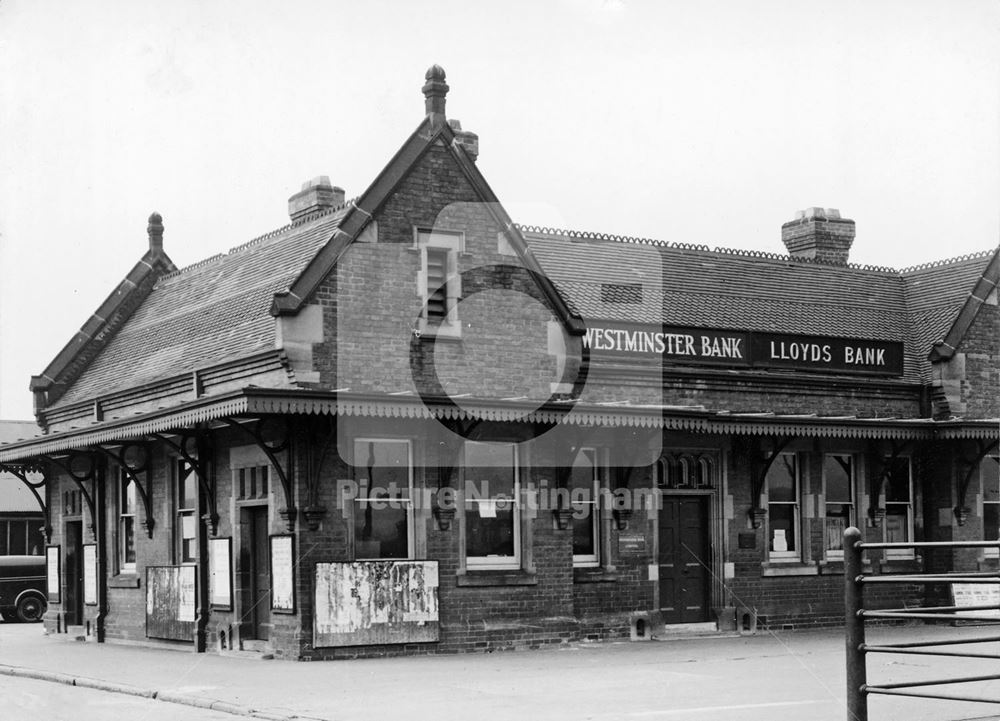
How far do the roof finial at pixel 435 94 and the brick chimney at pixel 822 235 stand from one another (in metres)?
10.8

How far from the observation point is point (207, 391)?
2105 cm

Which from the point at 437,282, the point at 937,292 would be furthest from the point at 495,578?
the point at 937,292

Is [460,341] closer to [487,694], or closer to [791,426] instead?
[791,426]

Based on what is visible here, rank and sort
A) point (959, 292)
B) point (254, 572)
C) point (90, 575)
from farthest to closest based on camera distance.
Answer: point (959, 292) → point (90, 575) → point (254, 572)

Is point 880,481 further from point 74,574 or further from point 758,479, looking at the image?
point 74,574

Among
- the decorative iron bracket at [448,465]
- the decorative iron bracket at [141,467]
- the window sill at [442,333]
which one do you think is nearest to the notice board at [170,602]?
the decorative iron bracket at [141,467]

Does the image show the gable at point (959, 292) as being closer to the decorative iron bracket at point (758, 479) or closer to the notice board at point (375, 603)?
the decorative iron bracket at point (758, 479)

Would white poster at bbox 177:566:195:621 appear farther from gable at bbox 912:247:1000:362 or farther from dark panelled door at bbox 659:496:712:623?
gable at bbox 912:247:1000:362

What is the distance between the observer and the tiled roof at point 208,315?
21156mm

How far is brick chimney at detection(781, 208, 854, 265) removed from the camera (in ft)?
95.2

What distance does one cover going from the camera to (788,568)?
76.7 ft

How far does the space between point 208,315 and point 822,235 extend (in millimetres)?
12672

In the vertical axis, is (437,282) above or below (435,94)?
below

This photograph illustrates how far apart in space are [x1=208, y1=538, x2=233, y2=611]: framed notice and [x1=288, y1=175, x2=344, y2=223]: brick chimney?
6790 mm
